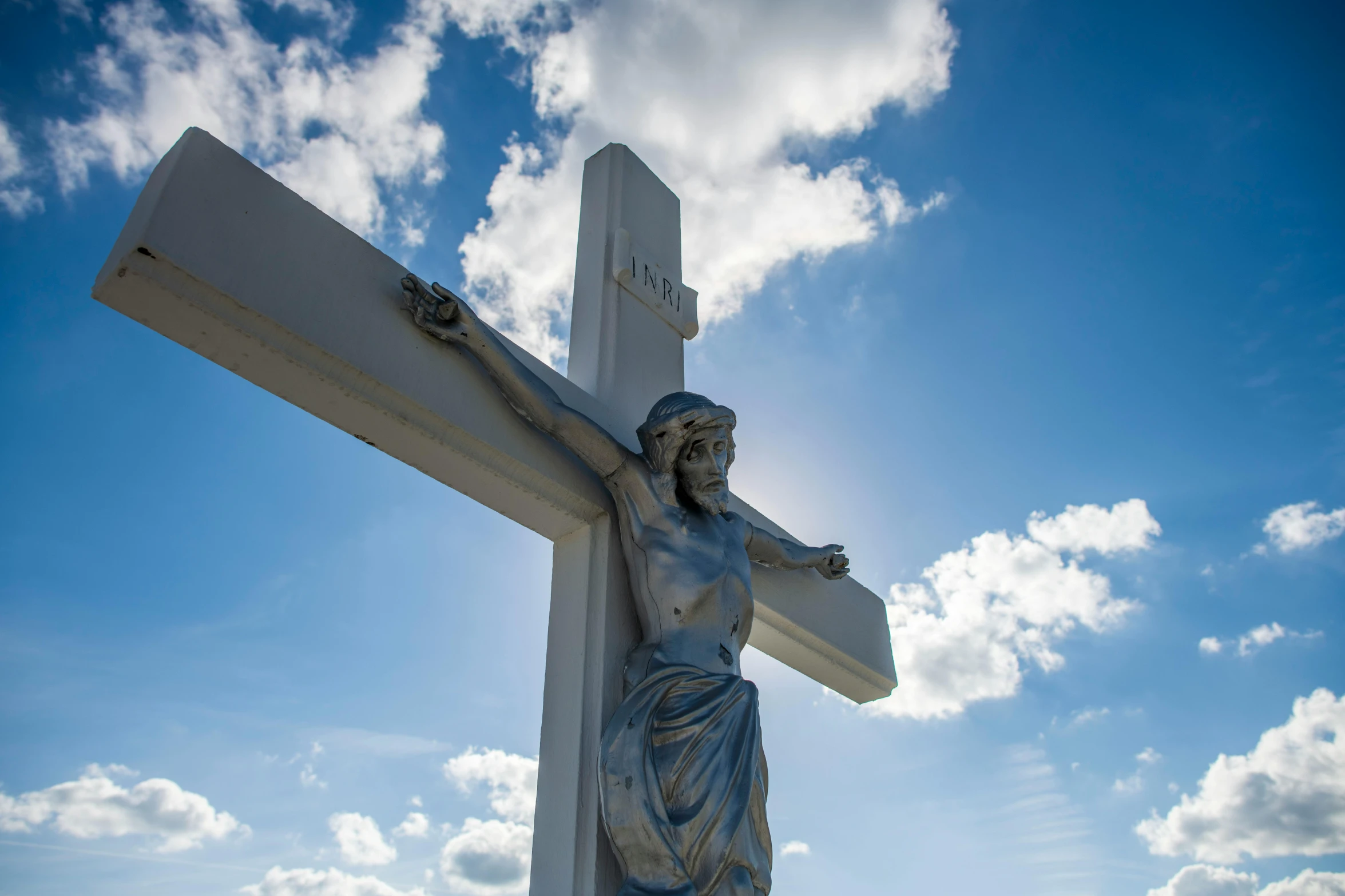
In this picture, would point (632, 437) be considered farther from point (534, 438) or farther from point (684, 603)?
point (684, 603)

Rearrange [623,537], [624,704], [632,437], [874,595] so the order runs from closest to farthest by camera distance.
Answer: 1. [624,704]
2. [623,537]
3. [632,437]
4. [874,595]

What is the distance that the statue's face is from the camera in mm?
3111

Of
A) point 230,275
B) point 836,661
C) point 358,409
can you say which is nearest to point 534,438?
point 358,409

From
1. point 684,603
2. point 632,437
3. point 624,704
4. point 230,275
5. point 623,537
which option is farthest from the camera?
point 632,437

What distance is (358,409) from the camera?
8.78ft

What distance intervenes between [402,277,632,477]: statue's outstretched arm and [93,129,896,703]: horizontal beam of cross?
40 mm

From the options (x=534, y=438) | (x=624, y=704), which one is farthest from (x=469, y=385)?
(x=624, y=704)

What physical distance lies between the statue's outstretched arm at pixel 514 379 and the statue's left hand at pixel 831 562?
1092 mm

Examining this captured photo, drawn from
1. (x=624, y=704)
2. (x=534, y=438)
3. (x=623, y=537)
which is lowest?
(x=624, y=704)

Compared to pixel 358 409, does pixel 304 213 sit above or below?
above

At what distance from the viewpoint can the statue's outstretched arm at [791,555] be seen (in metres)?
3.56

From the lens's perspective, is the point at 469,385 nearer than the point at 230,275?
No

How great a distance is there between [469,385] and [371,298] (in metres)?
0.36

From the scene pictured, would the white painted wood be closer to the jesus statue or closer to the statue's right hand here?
the jesus statue
